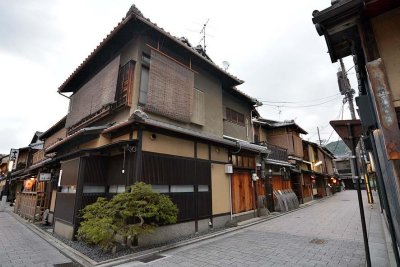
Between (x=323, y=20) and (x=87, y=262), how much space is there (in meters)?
9.40

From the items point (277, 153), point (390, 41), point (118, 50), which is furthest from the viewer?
point (277, 153)

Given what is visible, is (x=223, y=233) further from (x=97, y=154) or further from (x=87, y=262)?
(x=97, y=154)

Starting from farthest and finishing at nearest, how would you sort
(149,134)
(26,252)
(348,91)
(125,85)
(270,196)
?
(270,196) < (348,91) < (125,85) < (149,134) < (26,252)

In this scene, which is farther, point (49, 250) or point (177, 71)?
point (177, 71)

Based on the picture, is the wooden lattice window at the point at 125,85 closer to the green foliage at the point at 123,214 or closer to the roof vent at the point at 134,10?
the roof vent at the point at 134,10

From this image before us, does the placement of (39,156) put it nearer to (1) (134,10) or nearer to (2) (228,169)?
(2) (228,169)

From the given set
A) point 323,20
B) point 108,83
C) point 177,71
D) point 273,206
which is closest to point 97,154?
point 108,83

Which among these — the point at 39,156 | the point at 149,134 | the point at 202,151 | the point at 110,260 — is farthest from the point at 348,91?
the point at 39,156

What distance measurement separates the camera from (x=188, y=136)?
1051 cm

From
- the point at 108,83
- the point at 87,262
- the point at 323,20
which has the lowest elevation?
the point at 87,262

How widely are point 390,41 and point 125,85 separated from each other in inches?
361

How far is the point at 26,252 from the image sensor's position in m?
7.92

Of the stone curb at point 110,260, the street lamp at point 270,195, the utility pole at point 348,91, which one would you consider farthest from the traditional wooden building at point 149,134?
the utility pole at point 348,91

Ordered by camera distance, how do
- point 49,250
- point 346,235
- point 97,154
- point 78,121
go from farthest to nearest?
1. point 78,121
2. point 97,154
3. point 346,235
4. point 49,250
